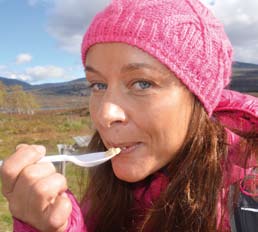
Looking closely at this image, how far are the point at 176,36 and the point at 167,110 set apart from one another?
0.34 meters

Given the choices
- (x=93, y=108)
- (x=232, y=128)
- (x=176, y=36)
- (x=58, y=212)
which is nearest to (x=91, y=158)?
(x=93, y=108)

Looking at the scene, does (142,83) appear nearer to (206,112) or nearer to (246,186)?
(206,112)

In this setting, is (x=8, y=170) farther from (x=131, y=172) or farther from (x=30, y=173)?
(x=131, y=172)

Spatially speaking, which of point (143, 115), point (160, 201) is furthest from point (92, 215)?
point (143, 115)

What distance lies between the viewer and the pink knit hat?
1.66m

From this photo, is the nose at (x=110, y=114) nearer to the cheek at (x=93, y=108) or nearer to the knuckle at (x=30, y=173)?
the cheek at (x=93, y=108)

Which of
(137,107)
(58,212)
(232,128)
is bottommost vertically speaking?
(58,212)

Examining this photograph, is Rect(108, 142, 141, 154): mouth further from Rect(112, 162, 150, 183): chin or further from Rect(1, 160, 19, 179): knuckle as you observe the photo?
Rect(1, 160, 19, 179): knuckle

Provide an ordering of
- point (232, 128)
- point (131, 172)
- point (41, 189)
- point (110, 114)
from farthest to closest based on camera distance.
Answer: point (232, 128) → point (131, 172) → point (110, 114) → point (41, 189)

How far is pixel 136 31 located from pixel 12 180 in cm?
83

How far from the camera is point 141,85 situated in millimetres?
1645

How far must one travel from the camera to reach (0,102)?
9688 centimetres

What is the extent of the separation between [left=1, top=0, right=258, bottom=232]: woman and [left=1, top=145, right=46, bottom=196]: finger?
0.21 meters

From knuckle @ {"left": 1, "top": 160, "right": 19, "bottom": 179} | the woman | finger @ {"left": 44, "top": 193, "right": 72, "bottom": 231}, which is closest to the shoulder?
the woman
